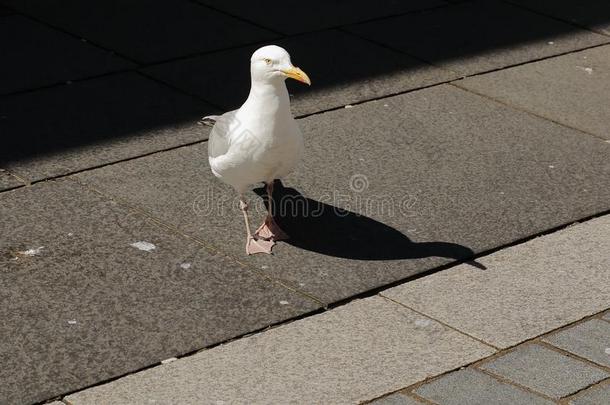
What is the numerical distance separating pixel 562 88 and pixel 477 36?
1.17 m

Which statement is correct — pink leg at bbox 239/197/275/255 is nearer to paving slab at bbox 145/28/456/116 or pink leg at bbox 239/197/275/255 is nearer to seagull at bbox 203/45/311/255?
seagull at bbox 203/45/311/255

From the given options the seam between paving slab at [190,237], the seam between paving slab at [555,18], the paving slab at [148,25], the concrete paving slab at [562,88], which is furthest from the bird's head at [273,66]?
the seam between paving slab at [555,18]

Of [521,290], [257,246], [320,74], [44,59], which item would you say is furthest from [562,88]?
[44,59]

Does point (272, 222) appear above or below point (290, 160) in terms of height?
below

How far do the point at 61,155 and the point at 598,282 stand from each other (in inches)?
131

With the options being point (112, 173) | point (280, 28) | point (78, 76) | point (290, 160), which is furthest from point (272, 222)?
point (280, 28)

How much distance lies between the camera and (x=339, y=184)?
6.94 m

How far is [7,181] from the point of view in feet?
22.3

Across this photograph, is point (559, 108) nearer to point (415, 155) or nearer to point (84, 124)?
point (415, 155)

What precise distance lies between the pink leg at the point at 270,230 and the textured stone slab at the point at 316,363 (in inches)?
30.7

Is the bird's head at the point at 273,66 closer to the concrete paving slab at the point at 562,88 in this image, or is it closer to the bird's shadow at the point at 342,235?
the bird's shadow at the point at 342,235

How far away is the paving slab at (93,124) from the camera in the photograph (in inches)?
281

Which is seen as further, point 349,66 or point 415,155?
point 349,66

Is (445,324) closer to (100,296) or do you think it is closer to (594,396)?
(594,396)
